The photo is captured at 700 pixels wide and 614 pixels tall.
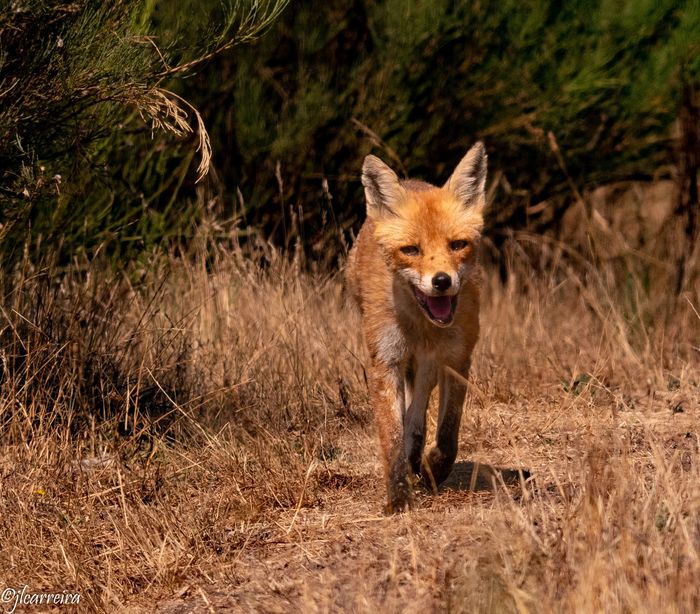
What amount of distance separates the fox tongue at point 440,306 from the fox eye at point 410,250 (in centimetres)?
23

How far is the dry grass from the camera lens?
13.3 feet

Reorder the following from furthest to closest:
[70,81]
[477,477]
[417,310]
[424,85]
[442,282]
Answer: [424,85] → [70,81] → [477,477] → [417,310] → [442,282]

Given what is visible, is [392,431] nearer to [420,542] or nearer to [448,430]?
[448,430]

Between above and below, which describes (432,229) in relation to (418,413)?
above

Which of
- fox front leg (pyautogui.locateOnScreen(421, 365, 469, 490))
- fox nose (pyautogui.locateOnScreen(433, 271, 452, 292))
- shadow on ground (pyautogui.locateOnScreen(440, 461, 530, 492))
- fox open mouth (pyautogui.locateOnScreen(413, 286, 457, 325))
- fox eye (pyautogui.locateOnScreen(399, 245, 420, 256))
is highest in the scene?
fox eye (pyautogui.locateOnScreen(399, 245, 420, 256))

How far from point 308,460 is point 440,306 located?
1.20 meters

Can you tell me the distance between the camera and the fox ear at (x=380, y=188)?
5500 mm

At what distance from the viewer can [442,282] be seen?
16.3 feet

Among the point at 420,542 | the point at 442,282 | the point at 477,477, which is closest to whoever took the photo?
the point at 420,542

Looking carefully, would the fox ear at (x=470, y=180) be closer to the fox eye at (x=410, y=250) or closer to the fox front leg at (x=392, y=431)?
the fox eye at (x=410, y=250)

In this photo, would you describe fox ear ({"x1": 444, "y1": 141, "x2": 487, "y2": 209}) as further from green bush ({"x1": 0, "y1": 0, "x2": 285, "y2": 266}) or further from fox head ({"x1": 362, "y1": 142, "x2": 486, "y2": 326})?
green bush ({"x1": 0, "y1": 0, "x2": 285, "y2": 266})

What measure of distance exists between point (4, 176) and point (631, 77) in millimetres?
6635

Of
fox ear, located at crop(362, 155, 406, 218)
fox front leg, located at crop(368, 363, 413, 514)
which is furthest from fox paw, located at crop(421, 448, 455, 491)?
fox ear, located at crop(362, 155, 406, 218)

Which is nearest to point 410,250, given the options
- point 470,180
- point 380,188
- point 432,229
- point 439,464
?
point 432,229
